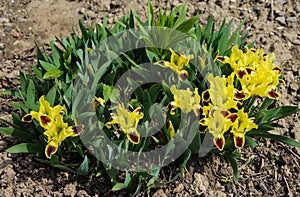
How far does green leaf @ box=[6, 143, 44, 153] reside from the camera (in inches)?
121

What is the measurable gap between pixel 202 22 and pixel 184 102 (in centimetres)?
151

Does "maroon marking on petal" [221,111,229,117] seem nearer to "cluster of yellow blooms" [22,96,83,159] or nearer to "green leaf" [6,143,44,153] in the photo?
"cluster of yellow blooms" [22,96,83,159]

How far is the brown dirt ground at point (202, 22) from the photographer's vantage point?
3.25 metres

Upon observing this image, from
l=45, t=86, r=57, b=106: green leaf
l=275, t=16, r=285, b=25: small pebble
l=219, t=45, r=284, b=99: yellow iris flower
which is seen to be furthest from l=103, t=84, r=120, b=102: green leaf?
l=275, t=16, r=285, b=25: small pebble

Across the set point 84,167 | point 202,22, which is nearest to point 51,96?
point 84,167

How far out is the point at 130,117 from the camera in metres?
2.93

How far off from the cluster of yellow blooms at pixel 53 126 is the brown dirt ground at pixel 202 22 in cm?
39

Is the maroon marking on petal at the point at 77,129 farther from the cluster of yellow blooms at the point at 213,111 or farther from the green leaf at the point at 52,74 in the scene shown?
the green leaf at the point at 52,74

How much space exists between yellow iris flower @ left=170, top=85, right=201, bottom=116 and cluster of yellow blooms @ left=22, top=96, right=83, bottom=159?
25.5 inches

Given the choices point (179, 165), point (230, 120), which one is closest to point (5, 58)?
point (179, 165)

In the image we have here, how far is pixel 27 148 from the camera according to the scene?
10.3 ft

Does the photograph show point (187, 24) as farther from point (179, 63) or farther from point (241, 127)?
point (241, 127)

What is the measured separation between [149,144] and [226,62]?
2.57 ft

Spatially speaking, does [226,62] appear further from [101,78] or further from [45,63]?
[45,63]
